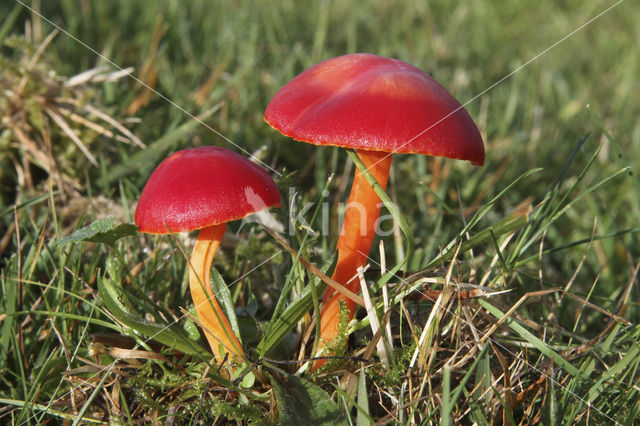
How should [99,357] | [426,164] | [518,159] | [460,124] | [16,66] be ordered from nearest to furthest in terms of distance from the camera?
[460,124] → [99,357] → [16,66] → [426,164] → [518,159]

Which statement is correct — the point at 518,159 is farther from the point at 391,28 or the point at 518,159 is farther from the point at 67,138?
the point at 67,138

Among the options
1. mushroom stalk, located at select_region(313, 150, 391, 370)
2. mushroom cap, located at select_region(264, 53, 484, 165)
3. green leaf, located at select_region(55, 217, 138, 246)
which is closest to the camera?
mushroom cap, located at select_region(264, 53, 484, 165)

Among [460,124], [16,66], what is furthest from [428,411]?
[16,66]

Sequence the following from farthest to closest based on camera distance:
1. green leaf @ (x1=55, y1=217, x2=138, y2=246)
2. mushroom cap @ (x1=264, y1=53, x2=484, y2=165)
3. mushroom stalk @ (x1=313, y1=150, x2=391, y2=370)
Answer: mushroom stalk @ (x1=313, y1=150, x2=391, y2=370) → green leaf @ (x1=55, y1=217, x2=138, y2=246) → mushroom cap @ (x1=264, y1=53, x2=484, y2=165)

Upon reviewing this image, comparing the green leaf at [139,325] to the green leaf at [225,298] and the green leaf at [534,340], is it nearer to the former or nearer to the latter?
the green leaf at [225,298]

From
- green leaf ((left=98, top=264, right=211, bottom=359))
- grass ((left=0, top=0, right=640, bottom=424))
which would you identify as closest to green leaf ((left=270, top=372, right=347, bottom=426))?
grass ((left=0, top=0, right=640, bottom=424))

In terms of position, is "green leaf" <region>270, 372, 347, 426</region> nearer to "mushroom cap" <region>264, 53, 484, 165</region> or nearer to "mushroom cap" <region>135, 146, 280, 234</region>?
"mushroom cap" <region>135, 146, 280, 234</region>
